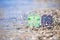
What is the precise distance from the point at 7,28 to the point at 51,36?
2.36 feet

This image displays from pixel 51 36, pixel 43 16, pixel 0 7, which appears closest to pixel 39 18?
pixel 43 16

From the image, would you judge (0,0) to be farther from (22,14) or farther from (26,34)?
(26,34)

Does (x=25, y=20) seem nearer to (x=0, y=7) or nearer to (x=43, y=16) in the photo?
(x=43, y=16)

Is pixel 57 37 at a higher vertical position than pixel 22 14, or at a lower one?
lower

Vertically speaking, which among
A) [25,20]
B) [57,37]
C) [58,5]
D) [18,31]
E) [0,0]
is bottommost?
[57,37]

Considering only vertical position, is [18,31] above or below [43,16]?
below

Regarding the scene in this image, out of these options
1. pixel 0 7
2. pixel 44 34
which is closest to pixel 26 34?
pixel 44 34

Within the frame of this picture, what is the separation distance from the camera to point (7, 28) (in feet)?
6.02

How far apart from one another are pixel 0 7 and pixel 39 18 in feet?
2.17

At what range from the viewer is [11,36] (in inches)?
71.5

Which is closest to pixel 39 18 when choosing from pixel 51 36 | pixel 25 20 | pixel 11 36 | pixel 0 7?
pixel 25 20

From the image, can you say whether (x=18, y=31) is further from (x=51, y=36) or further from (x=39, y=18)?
(x=51, y=36)

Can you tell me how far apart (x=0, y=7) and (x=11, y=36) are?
50 centimetres

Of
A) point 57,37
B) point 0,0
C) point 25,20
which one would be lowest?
point 57,37
